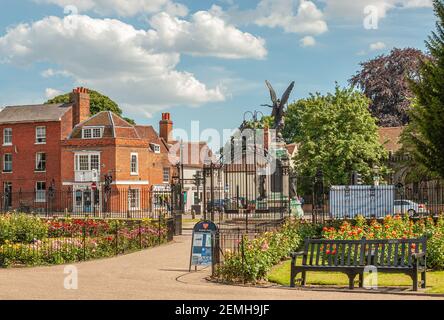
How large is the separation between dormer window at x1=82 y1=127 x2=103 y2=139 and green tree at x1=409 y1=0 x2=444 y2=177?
3683 cm

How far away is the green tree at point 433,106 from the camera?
2231 cm

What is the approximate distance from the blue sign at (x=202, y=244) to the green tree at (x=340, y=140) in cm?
2903

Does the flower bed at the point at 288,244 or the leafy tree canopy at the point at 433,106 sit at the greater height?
the leafy tree canopy at the point at 433,106

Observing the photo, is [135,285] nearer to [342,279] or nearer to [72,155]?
[342,279]

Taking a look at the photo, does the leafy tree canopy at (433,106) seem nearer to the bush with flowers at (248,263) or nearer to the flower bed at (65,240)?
the bush with flowers at (248,263)

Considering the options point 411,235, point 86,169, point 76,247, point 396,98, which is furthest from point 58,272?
point 396,98

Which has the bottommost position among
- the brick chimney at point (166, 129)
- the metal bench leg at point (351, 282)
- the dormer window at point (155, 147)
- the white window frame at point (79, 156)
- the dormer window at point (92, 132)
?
the metal bench leg at point (351, 282)

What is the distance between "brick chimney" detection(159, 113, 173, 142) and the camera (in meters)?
68.8

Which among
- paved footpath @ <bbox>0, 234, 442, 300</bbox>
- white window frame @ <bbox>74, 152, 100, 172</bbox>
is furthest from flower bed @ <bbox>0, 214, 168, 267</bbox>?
white window frame @ <bbox>74, 152, 100, 172</bbox>

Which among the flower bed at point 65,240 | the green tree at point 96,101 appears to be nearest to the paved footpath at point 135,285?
the flower bed at point 65,240

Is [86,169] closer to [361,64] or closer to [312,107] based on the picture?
[312,107]

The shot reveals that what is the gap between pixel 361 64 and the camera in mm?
61406

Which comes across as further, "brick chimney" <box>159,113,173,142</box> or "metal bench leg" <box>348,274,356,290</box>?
"brick chimney" <box>159,113,173,142</box>

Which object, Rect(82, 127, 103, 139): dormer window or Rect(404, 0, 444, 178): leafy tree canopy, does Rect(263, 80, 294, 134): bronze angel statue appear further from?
Rect(82, 127, 103, 139): dormer window
